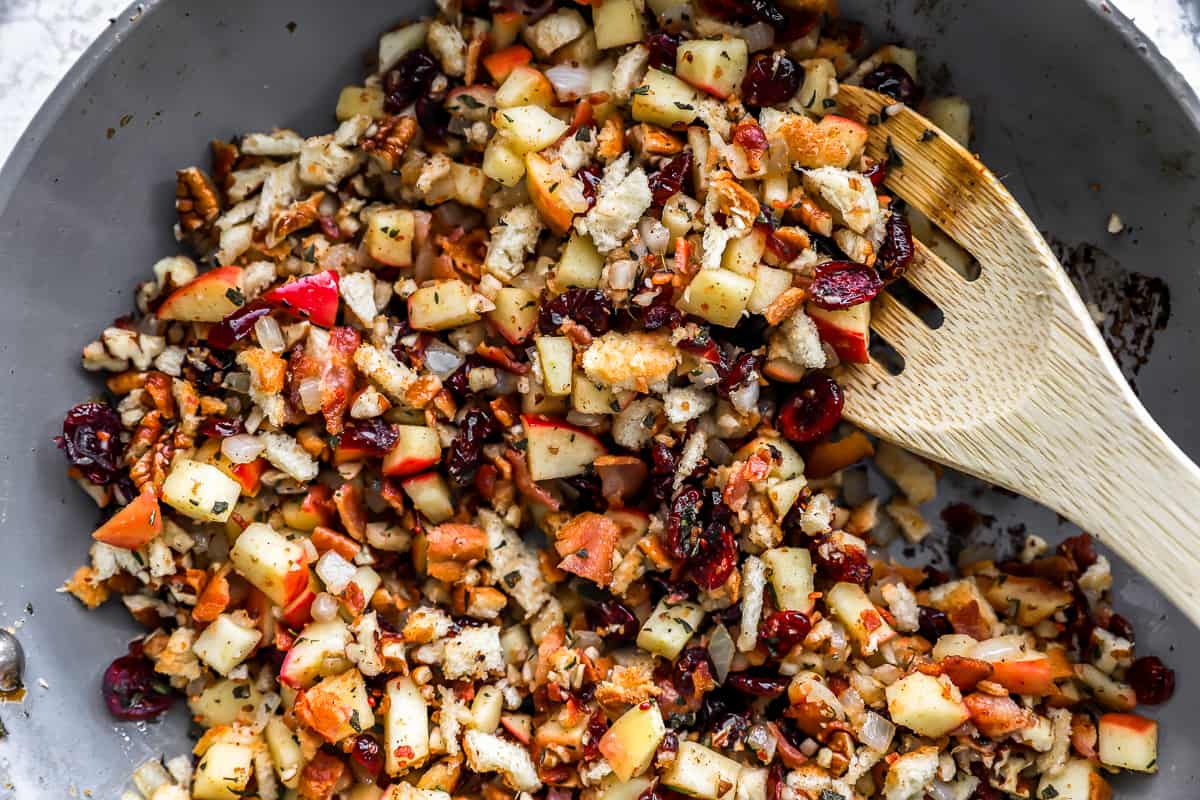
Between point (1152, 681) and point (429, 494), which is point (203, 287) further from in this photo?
point (1152, 681)

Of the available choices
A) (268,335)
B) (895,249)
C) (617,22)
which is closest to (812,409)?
(895,249)

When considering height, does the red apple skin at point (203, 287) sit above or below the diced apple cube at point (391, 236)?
below

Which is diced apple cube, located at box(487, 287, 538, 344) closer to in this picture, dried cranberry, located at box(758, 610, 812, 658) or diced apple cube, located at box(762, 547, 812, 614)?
diced apple cube, located at box(762, 547, 812, 614)

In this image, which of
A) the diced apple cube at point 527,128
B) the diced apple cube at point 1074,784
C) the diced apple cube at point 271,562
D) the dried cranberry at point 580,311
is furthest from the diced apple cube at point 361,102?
the diced apple cube at point 1074,784

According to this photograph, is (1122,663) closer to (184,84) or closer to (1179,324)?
(1179,324)

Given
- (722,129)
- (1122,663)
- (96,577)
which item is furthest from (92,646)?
(1122,663)

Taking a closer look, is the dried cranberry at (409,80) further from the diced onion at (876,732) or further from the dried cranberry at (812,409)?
the diced onion at (876,732)
